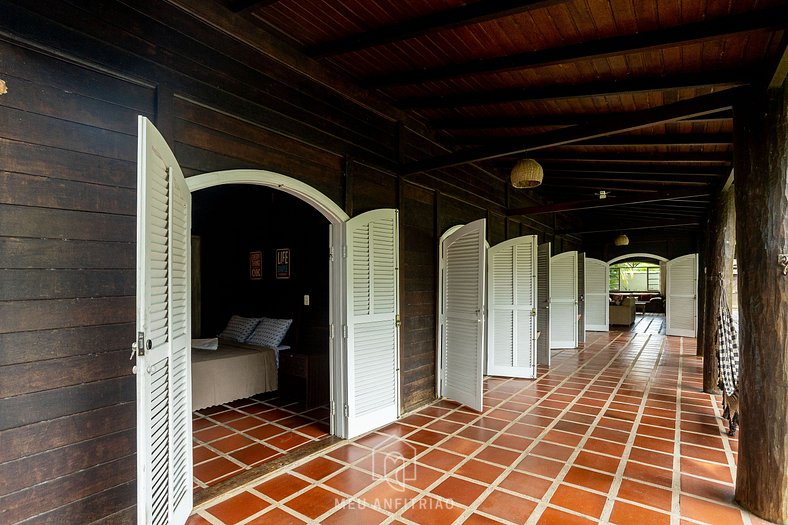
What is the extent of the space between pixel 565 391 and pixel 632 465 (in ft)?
7.16

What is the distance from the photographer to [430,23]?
8.80 feet

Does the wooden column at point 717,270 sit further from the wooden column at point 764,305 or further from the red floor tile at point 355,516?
the red floor tile at point 355,516

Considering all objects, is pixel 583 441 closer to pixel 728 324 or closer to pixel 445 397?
pixel 445 397

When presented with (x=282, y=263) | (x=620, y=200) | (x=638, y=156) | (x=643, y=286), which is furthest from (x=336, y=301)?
(x=643, y=286)

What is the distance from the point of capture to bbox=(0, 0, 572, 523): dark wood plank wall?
72.8 inches

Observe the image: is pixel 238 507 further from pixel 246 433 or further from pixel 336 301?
pixel 336 301

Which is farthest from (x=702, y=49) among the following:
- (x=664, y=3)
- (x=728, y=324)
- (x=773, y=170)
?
(x=728, y=324)

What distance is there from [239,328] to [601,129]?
4.80m

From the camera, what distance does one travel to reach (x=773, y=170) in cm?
254

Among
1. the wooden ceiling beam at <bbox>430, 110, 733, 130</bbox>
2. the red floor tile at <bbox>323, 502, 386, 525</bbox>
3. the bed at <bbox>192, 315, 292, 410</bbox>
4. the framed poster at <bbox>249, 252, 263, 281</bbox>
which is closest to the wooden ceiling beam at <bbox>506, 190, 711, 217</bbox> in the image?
the wooden ceiling beam at <bbox>430, 110, 733, 130</bbox>

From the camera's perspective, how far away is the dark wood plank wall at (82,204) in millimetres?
1850

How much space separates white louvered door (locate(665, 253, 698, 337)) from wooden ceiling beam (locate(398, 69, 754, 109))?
368 inches

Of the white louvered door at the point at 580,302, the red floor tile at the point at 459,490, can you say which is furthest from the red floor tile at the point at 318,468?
the white louvered door at the point at 580,302

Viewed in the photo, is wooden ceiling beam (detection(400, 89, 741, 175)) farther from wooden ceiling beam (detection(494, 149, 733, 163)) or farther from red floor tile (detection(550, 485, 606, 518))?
red floor tile (detection(550, 485, 606, 518))
